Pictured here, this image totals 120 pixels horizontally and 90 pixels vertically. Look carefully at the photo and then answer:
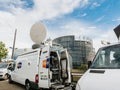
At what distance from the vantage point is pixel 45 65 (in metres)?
9.49

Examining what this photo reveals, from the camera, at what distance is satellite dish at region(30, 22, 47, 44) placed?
434 inches

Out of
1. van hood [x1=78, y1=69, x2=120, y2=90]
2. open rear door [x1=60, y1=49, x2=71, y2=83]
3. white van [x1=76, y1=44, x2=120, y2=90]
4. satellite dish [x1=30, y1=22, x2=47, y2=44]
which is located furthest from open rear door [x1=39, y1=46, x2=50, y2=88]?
van hood [x1=78, y1=69, x2=120, y2=90]

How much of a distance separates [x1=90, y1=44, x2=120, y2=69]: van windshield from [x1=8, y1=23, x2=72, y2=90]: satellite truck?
16.1 feet

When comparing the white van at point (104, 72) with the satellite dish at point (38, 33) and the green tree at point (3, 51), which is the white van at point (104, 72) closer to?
the satellite dish at point (38, 33)

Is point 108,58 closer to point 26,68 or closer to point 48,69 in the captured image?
point 48,69

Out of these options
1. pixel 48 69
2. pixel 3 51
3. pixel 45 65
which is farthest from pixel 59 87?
pixel 3 51

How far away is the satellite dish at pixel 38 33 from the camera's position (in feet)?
36.2

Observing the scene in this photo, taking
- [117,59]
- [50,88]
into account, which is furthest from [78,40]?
[117,59]

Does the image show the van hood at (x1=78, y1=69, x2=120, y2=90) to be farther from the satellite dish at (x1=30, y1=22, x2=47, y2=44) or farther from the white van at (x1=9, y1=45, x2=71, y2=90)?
the satellite dish at (x1=30, y1=22, x2=47, y2=44)

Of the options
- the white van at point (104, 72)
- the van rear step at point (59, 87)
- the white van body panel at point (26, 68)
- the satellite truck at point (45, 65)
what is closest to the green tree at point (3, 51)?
the white van body panel at point (26, 68)

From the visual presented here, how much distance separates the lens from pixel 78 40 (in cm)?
6234

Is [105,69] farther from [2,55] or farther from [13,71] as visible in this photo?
[2,55]

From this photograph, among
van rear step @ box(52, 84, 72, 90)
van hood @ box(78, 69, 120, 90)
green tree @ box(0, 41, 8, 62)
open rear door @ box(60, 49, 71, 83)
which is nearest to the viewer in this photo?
van hood @ box(78, 69, 120, 90)

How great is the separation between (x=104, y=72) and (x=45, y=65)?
5860mm
